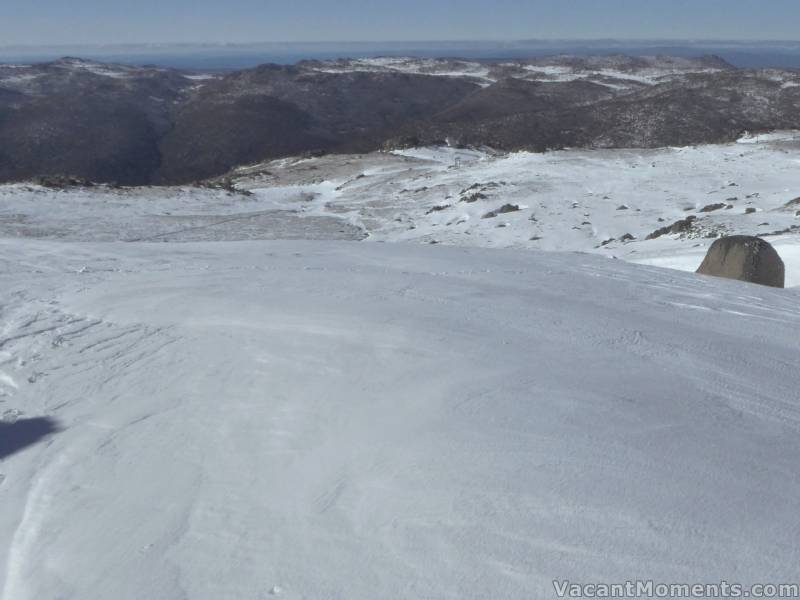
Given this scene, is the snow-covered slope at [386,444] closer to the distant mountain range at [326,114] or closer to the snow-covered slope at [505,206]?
the snow-covered slope at [505,206]

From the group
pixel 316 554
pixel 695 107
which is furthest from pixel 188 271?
pixel 695 107

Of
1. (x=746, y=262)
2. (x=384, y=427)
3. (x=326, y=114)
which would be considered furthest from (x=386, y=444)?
(x=326, y=114)

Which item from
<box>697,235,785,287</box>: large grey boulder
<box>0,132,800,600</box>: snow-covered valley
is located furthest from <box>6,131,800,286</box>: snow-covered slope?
<box>0,132,800,600</box>: snow-covered valley

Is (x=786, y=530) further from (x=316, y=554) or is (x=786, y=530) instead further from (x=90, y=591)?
(x=90, y=591)

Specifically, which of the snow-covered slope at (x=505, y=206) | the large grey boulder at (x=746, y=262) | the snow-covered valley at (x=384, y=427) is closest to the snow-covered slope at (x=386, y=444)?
the snow-covered valley at (x=384, y=427)

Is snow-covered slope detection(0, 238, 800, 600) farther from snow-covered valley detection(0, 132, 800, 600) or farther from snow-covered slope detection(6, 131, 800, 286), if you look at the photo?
snow-covered slope detection(6, 131, 800, 286)

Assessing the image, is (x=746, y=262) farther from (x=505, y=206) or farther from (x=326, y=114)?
(x=326, y=114)
